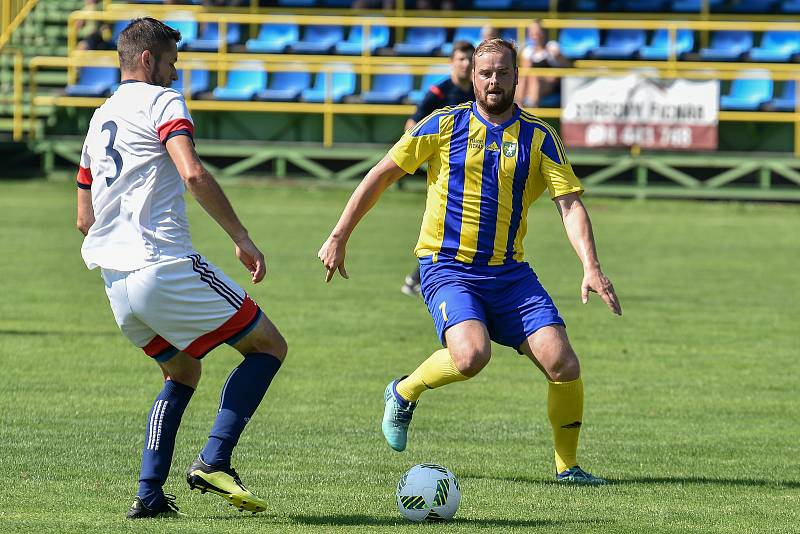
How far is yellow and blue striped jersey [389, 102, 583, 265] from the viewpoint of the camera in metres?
6.88

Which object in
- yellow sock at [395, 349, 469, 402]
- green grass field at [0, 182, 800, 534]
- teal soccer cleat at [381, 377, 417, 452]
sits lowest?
green grass field at [0, 182, 800, 534]

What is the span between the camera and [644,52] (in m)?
26.8

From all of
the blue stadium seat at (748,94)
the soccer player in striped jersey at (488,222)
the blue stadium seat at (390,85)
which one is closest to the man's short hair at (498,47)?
the soccer player in striped jersey at (488,222)

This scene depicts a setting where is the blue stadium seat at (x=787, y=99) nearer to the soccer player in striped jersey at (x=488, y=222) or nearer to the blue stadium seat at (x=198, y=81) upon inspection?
the blue stadium seat at (x=198, y=81)

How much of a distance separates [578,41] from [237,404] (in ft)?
75.0

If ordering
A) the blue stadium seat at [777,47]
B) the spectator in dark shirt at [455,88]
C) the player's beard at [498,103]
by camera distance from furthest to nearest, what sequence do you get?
the blue stadium seat at [777,47] → the spectator in dark shirt at [455,88] → the player's beard at [498,103]

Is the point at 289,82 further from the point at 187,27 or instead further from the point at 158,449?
the point at 158,449

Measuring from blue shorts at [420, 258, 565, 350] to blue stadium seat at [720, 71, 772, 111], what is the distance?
1955cm

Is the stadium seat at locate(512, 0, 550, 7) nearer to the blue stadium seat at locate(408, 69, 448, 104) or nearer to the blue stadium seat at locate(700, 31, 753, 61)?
the blue stadium seat at locate(408, 69, 448, 104)

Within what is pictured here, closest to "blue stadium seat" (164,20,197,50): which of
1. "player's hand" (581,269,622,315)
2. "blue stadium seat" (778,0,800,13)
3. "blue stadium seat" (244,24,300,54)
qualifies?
"blue stadium seat" (244,24,300,54)

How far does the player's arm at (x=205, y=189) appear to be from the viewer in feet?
17.8

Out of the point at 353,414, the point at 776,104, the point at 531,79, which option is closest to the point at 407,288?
the point at 353,414

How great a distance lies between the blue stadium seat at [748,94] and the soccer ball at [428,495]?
67.4ft

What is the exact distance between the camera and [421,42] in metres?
28.5
